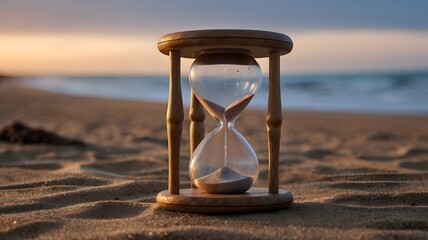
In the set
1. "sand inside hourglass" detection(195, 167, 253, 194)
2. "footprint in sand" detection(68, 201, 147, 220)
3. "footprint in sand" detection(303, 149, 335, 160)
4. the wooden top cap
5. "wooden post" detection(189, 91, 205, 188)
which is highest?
the wooden top cap

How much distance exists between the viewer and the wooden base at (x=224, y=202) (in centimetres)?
276

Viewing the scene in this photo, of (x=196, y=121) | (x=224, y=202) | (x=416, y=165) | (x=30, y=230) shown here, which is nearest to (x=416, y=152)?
(x=416, y=165)

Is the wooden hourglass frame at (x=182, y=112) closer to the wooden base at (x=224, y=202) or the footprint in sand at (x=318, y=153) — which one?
the wooden base at (x=224, y=202)

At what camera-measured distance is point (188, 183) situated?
407 cm

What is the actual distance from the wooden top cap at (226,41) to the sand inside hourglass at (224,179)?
23 centimetres

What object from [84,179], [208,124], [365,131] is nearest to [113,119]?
[208,124]

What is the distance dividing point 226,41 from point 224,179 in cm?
63

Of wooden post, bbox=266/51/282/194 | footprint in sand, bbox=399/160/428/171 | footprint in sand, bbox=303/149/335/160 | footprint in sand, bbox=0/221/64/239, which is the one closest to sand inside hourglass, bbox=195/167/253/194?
wooden post, bbox=266/51/282/194

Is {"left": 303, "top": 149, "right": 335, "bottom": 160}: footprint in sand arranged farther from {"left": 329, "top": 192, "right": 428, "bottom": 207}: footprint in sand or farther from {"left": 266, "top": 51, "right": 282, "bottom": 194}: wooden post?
{"left": 266, "top": 51, "right": 282, "bottom": 194}: wooden post

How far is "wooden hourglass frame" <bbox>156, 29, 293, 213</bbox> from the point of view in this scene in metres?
2.71

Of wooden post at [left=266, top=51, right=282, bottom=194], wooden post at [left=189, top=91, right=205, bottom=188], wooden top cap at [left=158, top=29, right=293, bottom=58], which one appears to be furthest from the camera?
wooden post at [left=189, top=91, right=205, bottom=188]

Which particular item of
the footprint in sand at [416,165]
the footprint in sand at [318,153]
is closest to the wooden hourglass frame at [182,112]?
the footprint in sand at [416,165]

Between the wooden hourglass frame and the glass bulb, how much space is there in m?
0.05

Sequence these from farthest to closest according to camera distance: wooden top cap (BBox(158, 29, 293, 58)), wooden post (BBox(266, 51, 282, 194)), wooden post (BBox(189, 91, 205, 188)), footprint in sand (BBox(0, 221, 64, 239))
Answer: wooden post (BBox(189, 91, 205, 188)) < wooden post (BBox(266, 51, 282, 194)) < wooden top cap (BBox(158, 29, 293, 58)) < footprint in sand (BBox(0, 221, 64, 239))
